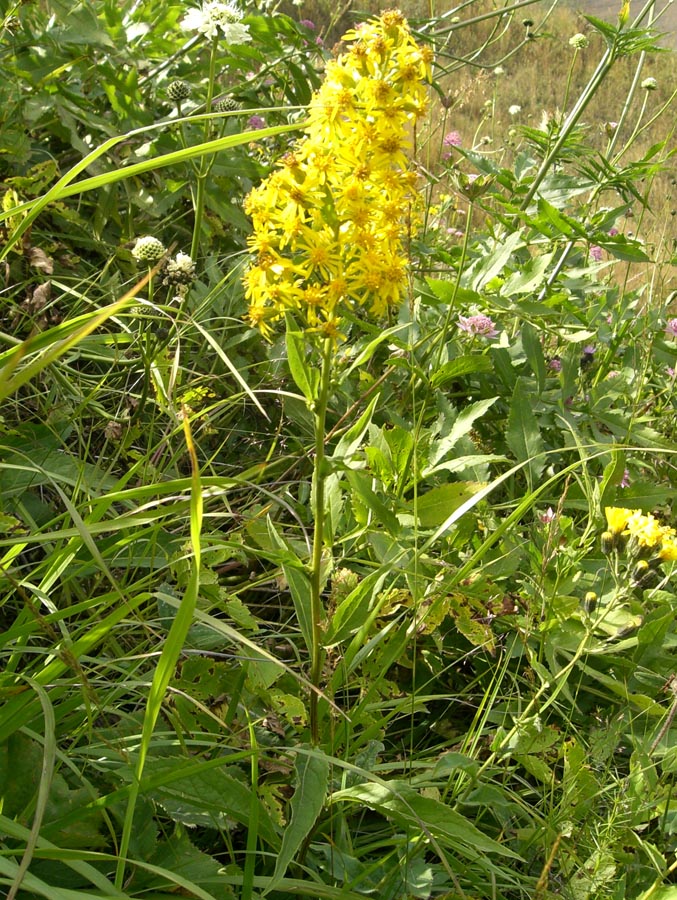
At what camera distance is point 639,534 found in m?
1.25

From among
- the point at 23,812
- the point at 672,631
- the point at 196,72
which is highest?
the point at 196,72

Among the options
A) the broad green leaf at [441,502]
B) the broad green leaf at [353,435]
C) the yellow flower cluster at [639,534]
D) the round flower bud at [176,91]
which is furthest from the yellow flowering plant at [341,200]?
the round flower bud at [176,91]

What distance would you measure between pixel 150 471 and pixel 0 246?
645 millimetres

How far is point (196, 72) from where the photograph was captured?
97.7 inches

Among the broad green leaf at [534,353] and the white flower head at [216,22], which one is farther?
the broad green leaf at [534,353]

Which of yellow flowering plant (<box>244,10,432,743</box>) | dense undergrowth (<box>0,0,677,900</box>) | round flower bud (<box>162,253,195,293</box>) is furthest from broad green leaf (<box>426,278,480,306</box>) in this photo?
yellow flowering plant (<box>244,10,432,743</box>)

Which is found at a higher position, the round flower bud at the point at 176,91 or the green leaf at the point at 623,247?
the round flower bud at the point at 176,91

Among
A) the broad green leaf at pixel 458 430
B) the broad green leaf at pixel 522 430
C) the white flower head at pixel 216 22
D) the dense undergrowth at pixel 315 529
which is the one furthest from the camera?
the white flower head at pixel 216 22

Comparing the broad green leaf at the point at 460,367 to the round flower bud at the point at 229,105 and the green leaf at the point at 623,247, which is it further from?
the round flower bud at the point at 229,105

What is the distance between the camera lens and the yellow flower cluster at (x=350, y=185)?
44.0 inches

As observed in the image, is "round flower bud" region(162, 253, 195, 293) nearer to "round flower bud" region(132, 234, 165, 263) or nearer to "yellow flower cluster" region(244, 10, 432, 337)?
"round flower bud" region(132, 234, 165, 263)

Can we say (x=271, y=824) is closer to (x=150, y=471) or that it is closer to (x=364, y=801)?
(x=364, y=801)

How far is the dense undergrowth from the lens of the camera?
1036 mm

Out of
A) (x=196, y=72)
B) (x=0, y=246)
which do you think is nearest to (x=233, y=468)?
(x=0, y=246)
